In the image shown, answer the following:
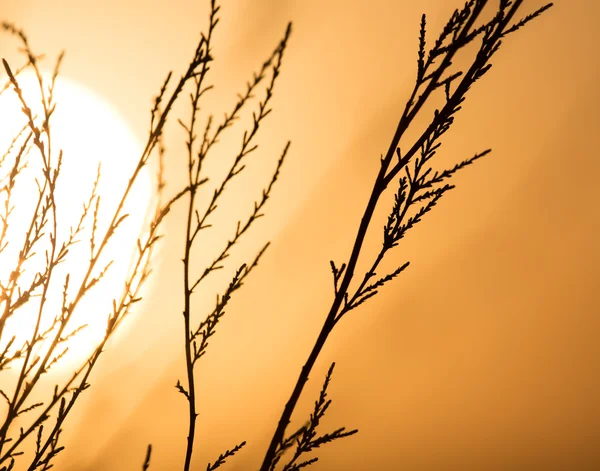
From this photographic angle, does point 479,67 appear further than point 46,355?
No

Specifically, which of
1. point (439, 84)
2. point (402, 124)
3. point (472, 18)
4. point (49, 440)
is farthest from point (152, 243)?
point (472, 18)

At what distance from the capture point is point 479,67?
1.17 meters

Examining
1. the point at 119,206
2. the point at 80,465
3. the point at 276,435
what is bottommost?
the point at 276,435

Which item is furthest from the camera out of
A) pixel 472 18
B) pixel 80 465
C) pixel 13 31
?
pixel 80 465

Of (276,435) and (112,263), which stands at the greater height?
(112,263)

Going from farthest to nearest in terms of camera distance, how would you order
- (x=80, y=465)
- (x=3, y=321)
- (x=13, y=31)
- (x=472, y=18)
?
(x=80, y=465) < (x=3, y=321) < (x=13, y=31) < (x=472, y=18)

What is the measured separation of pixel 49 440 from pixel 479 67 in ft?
5.19

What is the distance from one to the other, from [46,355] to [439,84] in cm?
130

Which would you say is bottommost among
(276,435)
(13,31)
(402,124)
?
(276,435)

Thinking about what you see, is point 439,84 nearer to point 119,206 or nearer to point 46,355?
point 119,206

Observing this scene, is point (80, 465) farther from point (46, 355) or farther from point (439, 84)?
point (439, 84)

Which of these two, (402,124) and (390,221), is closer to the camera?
(402,124)

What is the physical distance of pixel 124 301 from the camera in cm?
145

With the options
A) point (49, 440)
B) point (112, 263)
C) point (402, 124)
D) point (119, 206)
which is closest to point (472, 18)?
point (402, 124)
